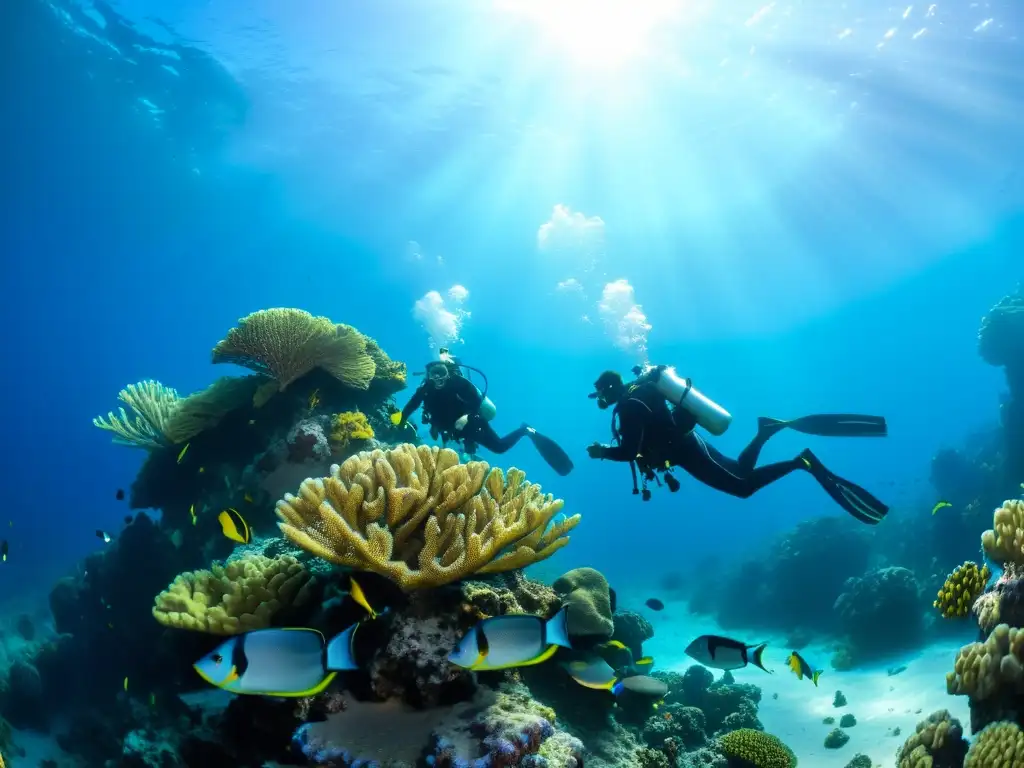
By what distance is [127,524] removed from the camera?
9.16 meters

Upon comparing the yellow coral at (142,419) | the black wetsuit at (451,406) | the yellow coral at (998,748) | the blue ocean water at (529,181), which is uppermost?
the blue ocean water at (529,181)

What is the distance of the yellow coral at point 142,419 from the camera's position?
8.03 metres

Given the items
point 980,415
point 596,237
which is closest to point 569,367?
point 596,237

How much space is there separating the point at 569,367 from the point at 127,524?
89.4 metres

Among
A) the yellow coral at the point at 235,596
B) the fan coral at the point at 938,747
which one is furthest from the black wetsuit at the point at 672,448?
the yellow coral at the point at 235,596

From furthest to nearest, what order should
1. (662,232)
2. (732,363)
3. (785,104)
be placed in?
(732,363)
(662,232)
(785,104)

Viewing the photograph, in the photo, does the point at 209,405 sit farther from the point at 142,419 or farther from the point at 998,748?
the point at 998,748

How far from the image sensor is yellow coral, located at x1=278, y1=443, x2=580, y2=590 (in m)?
3.34

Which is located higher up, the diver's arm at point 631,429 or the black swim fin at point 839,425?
the black swim fin at point 839,425

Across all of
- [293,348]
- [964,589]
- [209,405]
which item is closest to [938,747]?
[964,589]

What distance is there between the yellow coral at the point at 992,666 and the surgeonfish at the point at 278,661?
450 centimetres

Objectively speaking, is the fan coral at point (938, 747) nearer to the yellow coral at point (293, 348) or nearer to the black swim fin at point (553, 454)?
the black swim fin at point (553, 454)

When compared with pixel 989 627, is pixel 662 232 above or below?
above

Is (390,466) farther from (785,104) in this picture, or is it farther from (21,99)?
(21,99)
